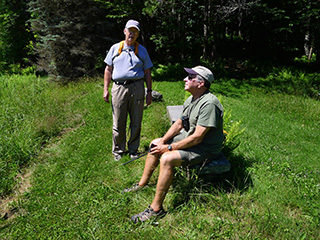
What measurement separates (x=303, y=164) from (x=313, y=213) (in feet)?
4.76

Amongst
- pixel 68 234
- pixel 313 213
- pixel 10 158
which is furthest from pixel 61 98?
pixel 313 213

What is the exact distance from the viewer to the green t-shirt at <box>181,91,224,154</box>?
9.62ft

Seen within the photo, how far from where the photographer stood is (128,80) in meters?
4.09

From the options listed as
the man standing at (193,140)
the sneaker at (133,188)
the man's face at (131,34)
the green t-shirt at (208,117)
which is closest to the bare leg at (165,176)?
the man standing at (193,140)

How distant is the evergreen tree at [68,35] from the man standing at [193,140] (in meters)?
9.35

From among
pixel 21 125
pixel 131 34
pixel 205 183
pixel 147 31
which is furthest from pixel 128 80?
pixel 147 31

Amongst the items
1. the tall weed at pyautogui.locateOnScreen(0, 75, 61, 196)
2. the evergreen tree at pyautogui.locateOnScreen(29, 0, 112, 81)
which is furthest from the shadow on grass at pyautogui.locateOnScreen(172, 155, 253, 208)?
the evergreen tree at pyautogui.locateOnScreen(29, 0, 112, 81)

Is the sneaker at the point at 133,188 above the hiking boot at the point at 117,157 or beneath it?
above

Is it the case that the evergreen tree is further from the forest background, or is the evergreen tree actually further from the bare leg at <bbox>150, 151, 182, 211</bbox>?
the bare leg at <bbox>150, 151, 182, 211</bbox>

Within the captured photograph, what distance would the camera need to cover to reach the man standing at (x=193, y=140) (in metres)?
2.95

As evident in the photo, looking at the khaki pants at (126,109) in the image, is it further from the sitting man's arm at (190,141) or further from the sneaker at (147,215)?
the sneaker at (147,215)

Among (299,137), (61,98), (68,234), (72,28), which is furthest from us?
(72,28)

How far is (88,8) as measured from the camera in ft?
37.0

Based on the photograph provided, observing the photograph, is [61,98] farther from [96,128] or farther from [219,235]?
[219,235]
